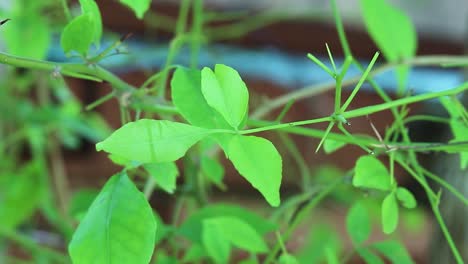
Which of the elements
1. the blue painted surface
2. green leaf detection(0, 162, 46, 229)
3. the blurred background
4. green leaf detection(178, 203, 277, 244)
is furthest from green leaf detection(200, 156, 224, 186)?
the blue painted surface

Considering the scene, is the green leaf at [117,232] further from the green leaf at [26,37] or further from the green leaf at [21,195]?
the green leaf at [21,195]

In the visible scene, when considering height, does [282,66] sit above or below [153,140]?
below

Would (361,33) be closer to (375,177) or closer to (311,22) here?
(311,22)

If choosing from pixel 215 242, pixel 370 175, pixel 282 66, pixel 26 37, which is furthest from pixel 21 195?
pixel 282 66

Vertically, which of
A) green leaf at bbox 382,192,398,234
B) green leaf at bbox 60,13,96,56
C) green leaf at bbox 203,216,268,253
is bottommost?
green leaf at bbox 203,216,268,253

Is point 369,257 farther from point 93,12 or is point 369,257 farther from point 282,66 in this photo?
point 282,66

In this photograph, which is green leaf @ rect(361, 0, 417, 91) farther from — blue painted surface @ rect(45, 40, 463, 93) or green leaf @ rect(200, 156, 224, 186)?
blue painted surface @ rect(45, 40, 463, 93)
